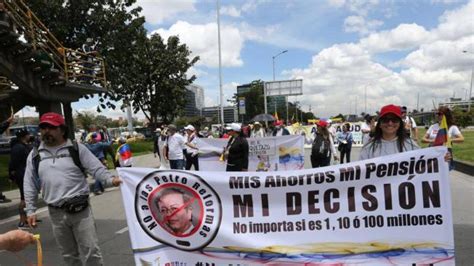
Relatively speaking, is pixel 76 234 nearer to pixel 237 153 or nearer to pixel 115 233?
pixel 115 233

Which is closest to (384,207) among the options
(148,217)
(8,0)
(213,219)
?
(213,219)

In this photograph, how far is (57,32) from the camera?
2753cm

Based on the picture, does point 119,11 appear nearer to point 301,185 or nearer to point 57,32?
point 57,32

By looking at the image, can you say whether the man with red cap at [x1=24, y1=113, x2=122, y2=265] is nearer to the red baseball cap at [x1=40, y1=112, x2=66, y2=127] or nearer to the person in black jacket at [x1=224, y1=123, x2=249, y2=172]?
the red baseball cap at [x1=40, y1=112, x2=66, y2=127]

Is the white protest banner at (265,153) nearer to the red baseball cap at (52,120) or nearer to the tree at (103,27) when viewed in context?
the red baseball cap at (52,120)

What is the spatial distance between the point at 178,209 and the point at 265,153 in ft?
29.2

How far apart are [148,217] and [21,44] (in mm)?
11062

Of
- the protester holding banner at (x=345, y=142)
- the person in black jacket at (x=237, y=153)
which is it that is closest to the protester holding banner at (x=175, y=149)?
the person in black jacket at (x=237, y=153)

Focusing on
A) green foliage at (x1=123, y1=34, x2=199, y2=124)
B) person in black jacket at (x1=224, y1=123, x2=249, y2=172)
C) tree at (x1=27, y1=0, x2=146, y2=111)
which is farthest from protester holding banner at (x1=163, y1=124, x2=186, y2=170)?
green foliage at (x1=123, y1=34, x2=199, y2=124)

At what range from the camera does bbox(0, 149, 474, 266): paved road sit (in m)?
5.95

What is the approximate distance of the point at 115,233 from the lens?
7527mm

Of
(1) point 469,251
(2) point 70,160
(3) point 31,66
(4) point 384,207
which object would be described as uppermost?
(3) point 31,66

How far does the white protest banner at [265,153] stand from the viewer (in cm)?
1302

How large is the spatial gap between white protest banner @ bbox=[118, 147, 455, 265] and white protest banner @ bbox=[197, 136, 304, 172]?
845 cm
